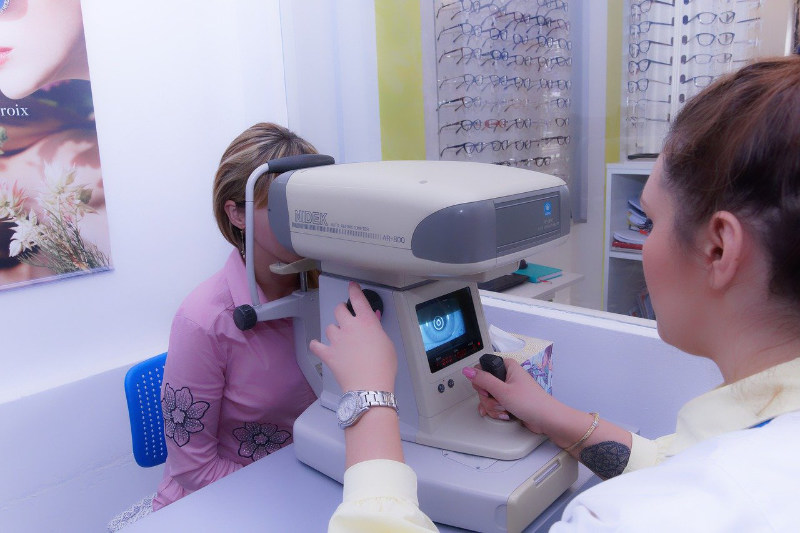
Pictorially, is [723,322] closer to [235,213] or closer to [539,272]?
[235,213]

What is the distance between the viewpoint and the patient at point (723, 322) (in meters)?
0.42

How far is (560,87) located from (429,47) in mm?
552

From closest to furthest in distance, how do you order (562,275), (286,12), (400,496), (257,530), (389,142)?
(400,496)
(257,530)
(562,275)
(389,142)
(286,12)

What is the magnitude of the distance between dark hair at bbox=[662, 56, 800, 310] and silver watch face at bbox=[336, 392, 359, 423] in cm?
40

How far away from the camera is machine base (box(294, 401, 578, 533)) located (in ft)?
2.43

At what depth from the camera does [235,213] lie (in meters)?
1.22

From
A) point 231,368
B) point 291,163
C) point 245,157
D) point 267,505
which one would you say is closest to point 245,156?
point 245,157

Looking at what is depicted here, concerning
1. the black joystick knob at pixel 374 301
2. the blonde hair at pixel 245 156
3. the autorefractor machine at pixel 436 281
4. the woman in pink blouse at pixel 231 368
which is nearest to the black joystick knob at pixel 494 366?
the autorefractor machine at pixel 436 281

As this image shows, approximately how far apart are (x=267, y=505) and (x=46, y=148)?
4.72 feet

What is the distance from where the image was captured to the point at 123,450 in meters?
1.93

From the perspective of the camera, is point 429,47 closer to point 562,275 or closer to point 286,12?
point 286,12

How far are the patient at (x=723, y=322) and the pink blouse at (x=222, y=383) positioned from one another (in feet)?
1.77

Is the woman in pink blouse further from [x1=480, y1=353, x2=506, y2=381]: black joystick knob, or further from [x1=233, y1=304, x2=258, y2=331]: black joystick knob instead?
[x1=480, y1=353, x2=506, y2=381]: black joystick knob

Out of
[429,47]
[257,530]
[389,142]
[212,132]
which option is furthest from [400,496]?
[212,132]
